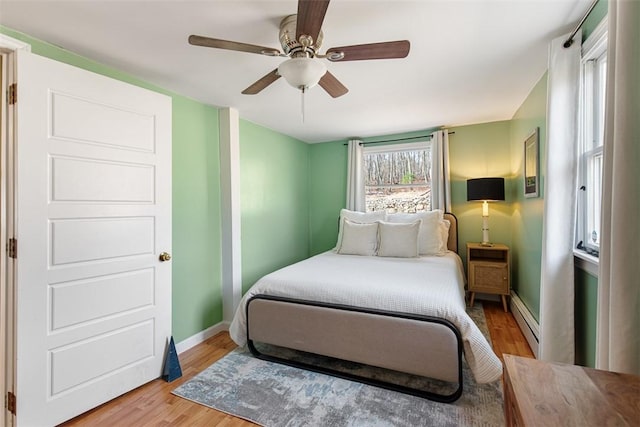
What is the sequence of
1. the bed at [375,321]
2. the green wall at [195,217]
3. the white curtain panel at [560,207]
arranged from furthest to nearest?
1. the green wall at [195,217]
2. the bed at [375,321]
3. the white curtain panel at [560,207]

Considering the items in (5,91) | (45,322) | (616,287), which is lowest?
(45,322)

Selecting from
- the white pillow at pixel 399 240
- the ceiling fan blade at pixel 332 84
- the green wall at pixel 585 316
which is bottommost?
the green wall at pixel 585 316

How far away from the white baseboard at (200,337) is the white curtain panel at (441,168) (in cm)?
305

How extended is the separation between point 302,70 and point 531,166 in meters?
2.31

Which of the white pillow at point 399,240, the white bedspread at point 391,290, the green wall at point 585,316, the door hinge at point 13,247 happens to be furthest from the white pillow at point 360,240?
the door hinge at point 13,247

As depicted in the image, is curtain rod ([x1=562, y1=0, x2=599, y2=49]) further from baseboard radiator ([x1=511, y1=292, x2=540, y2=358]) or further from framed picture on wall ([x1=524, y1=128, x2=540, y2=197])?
baseboard radiator ([x1=511, y1=292, x2=540, y2=358])

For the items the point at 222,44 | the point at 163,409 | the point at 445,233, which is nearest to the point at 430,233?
the point at 445,233

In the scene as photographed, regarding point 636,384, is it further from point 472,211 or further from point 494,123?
point 494,123

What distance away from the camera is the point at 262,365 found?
2271mm

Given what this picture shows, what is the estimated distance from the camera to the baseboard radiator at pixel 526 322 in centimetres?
233

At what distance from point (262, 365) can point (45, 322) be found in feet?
4.68

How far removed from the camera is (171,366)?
2148 millimetres

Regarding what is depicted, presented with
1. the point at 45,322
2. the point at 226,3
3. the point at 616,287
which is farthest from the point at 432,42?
the point at 45,322

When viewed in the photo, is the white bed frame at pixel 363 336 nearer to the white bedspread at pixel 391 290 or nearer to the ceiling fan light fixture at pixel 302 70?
the white bedspread at pixel 391 290
